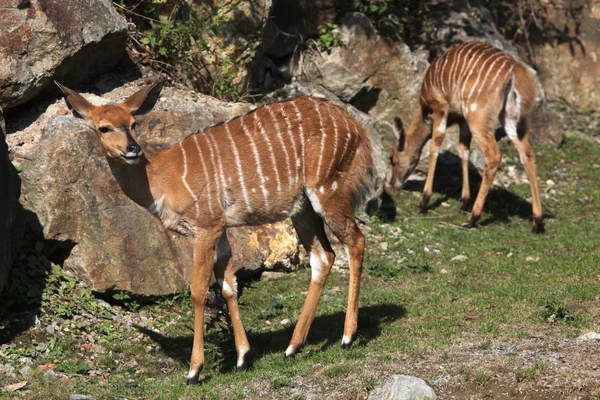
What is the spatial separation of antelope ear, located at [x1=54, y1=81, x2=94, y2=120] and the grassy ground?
186 cm

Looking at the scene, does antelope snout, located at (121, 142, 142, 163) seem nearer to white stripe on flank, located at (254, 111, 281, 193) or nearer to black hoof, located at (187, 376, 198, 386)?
white stripe on flank, located at (254, 111, 281, 193)

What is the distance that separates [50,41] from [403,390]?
4.92 meters

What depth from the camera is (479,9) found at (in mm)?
14344

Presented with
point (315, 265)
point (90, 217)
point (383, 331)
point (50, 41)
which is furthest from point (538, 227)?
point (50, 41)

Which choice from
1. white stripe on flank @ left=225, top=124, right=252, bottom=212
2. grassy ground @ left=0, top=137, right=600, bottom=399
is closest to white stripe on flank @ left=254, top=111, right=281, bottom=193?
white stripe on flank @ left=225, top=124, right=252, bottom=212

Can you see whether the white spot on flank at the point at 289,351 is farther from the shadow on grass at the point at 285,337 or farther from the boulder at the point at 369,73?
the boulder at the point at 369,73

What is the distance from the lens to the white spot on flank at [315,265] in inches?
258

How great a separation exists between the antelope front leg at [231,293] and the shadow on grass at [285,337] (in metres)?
0.13

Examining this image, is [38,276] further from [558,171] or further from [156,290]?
[558,171]

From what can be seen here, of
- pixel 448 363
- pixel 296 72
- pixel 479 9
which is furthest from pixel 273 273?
pixel 479 9

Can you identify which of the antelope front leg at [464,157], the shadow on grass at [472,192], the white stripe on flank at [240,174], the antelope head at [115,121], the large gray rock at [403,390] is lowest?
the shadow on grass at [472,192]

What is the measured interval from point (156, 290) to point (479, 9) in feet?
29.4

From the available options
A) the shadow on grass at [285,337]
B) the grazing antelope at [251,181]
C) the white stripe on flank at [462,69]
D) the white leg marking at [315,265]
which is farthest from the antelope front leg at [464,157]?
the white leg marking at [315,265]

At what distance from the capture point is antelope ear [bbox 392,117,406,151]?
1165 centimetres
